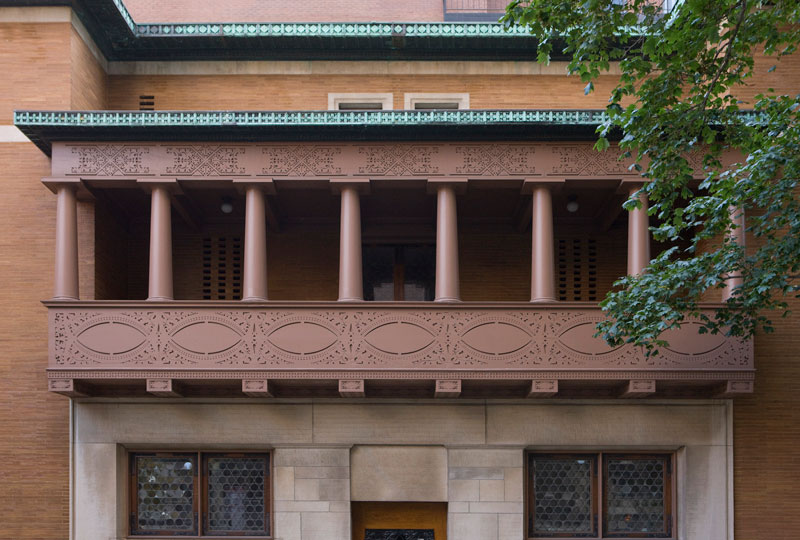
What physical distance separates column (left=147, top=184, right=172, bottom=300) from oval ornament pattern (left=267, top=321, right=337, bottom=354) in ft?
6.62

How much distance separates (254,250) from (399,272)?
3.31 m

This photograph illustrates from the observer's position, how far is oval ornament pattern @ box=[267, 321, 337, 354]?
11.5 m

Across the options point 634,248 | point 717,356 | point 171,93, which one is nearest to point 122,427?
point 171,93

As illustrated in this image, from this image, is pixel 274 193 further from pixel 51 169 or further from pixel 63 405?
pixel 63 405

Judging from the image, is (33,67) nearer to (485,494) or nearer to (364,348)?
(364,348)

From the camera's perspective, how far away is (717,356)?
37.4 feet

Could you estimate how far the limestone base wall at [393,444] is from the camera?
476 inches

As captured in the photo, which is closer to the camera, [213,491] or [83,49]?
[213,491]

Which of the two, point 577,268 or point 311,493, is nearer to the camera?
point 311,493

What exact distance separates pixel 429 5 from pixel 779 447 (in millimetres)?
12143

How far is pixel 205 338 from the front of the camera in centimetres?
1149

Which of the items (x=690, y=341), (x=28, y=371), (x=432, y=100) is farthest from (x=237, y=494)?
(x=432, y=100)

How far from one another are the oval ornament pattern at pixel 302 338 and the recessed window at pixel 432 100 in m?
5.44

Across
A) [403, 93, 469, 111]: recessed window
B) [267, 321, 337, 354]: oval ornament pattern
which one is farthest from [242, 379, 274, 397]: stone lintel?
[403, 93, 469, 111]: recessed window
